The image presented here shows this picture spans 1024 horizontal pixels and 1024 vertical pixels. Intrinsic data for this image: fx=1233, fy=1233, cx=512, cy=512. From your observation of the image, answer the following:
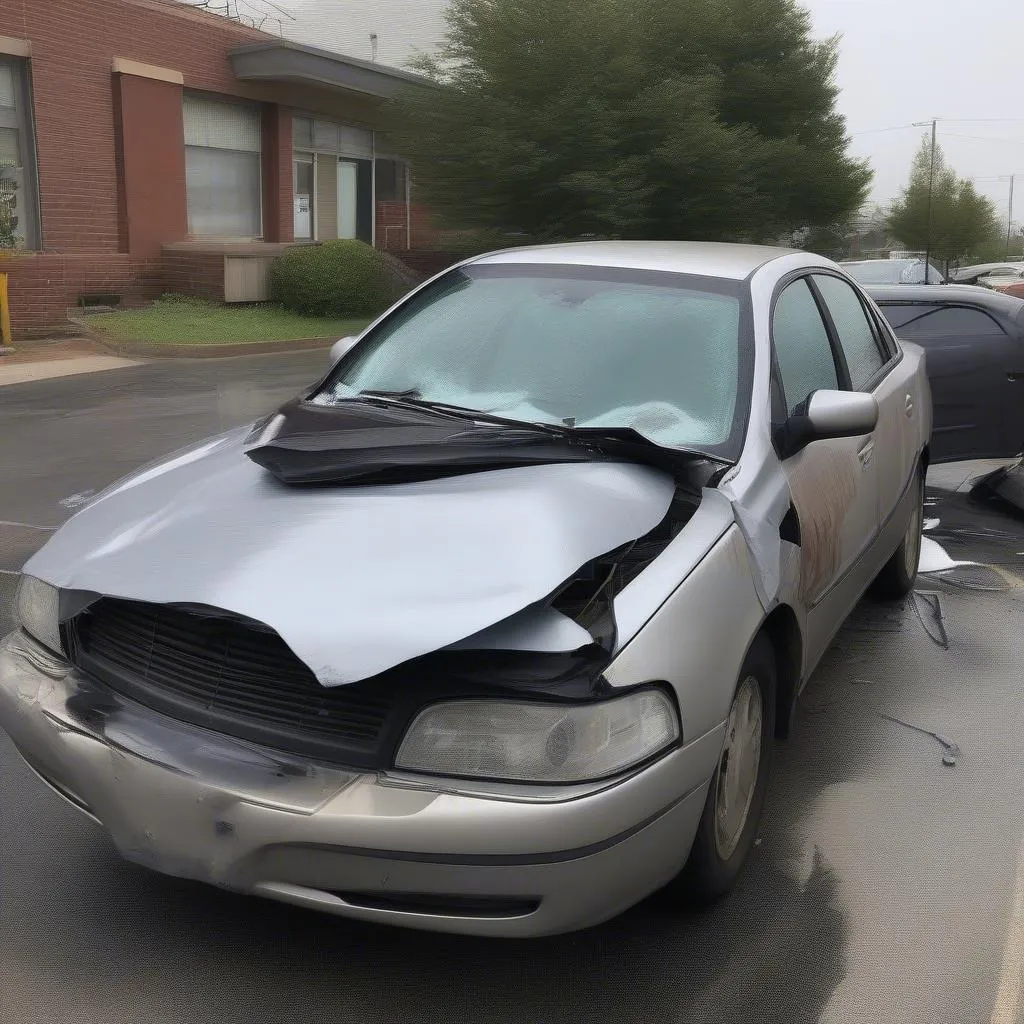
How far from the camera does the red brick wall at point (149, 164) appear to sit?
66.9 feet

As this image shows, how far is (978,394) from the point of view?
25.8ft

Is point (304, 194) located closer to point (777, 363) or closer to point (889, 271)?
point (889, 271)

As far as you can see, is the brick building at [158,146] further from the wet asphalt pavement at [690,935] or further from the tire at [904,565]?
the wet asphalt pavement at [690,935]

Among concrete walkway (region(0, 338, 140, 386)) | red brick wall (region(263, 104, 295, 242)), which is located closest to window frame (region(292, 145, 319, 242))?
red brick wall (region(263, 104, 295, 242))

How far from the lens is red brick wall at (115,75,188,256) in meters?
20.4

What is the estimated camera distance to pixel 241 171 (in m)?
24.0

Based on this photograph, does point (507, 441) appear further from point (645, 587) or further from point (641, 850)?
point (641, 850)

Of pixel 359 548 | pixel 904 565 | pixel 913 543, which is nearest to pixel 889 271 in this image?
pixel 913 543

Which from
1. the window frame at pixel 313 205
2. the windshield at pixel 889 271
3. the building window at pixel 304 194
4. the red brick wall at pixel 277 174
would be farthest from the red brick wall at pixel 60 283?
the windshield at pixel 889 271

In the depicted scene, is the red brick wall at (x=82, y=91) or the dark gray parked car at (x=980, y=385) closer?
the dark gray parked car at (x=980, y=385)

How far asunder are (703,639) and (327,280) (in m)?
19.1

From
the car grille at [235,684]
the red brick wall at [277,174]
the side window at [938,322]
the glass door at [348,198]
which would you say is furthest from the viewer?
the glass door at [348,198]

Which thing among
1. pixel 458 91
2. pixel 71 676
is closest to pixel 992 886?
pixel 71 676

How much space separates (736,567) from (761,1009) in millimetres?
999
